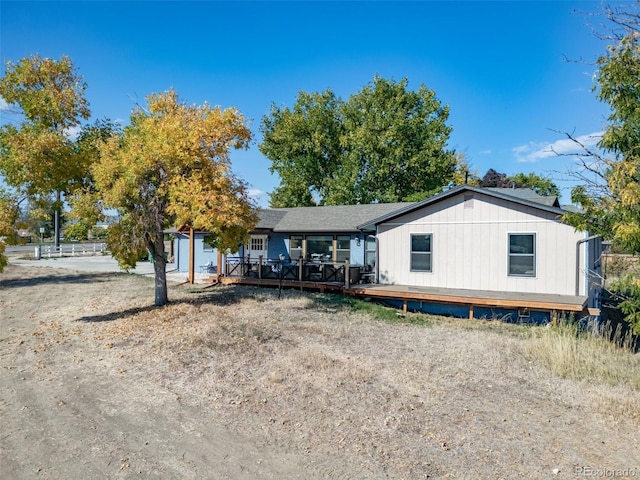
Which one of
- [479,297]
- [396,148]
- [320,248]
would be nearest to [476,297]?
[479,297]

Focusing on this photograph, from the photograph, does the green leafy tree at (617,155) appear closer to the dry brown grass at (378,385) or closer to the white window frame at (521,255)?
the dry brown grass at (378,385)

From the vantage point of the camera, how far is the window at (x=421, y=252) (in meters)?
15.1

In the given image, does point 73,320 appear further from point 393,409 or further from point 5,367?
point 393,409

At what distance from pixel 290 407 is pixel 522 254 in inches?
424

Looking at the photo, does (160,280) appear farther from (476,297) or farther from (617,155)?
(617,155)

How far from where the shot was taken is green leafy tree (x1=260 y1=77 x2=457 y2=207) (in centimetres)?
3120

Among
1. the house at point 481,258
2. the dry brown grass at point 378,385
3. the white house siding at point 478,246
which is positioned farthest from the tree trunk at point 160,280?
the white house siding at point 478,246

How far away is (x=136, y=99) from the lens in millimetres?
11734

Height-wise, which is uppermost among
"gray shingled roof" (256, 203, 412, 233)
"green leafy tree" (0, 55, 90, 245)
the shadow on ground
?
"green leafy tree" (0, 55, 90, 245)

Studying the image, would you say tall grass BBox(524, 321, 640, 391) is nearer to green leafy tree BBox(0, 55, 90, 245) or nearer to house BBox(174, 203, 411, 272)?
house BBox(174, 203, 411, 272)

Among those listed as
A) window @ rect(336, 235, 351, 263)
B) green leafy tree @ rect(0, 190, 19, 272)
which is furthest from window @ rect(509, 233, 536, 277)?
green leafy tree @ rect(0, 190, 19, 272)

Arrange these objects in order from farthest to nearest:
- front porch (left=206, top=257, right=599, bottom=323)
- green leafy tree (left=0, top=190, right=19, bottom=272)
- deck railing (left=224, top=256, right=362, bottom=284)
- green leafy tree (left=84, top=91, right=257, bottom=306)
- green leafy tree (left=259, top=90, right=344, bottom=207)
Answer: green leafy tree (left=259, top=90, right=344, bottom=207)
deck railing (left=224, top=256, right=362, bottom=284)
front porch (left=206, top=257, right=599, bottom=323)
green leafy tree (left=84, top=91, right=257, bottom=306)
green leafy tree (left=0, top=190, right=19, bottom=272)

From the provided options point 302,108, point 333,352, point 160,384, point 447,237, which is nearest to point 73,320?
point 160,384

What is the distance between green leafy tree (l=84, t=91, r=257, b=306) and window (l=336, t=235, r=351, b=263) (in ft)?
24.2
